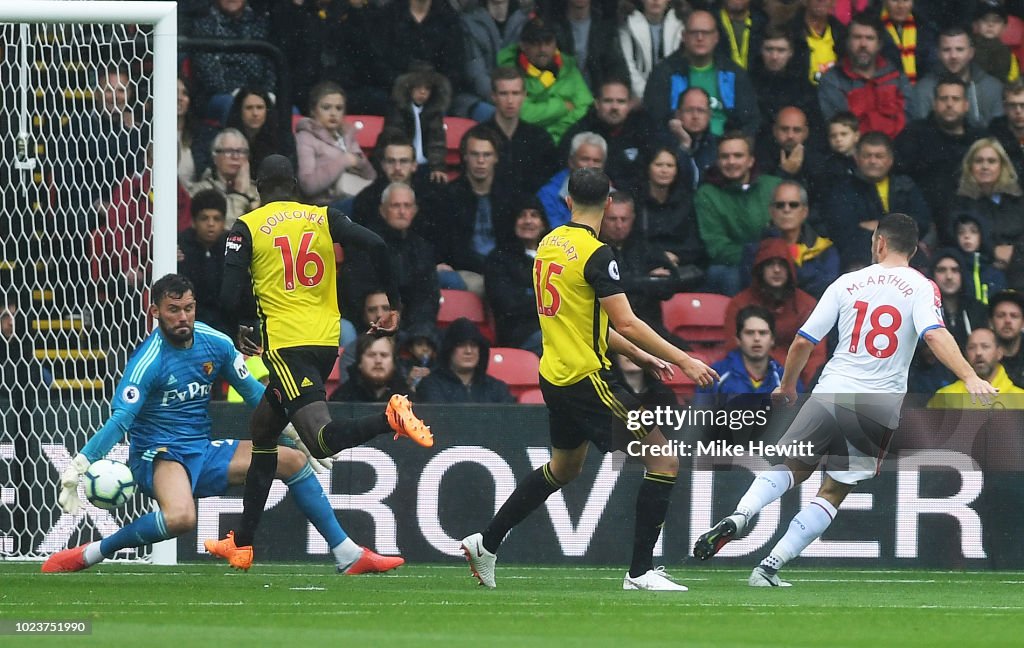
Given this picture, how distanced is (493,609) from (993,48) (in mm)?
9021

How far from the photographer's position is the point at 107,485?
857 centimetres

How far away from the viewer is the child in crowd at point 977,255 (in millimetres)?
13062

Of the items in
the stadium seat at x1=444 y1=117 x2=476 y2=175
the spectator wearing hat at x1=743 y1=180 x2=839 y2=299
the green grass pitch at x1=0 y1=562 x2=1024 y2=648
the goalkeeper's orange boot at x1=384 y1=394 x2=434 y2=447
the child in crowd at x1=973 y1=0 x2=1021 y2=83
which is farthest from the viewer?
the child in crowd at x1=973 y1=0 x2=1021 y2=83

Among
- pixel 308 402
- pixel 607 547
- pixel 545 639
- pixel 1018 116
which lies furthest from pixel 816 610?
pixel 1018 116

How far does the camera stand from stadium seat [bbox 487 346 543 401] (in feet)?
40.3

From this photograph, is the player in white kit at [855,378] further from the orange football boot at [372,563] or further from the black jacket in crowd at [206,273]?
the black jacket in crowd at [206,273]

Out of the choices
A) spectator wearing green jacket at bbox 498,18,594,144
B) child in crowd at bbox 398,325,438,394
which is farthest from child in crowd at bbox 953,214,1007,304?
child in crowd at bbox 398,325,438,394

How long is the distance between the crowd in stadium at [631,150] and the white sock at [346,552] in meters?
2.51

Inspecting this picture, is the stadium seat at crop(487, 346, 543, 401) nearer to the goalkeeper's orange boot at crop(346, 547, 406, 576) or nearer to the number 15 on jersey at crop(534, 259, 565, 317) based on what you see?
the goalkeeper's orange boot at crop(346, 547, 406, 576)

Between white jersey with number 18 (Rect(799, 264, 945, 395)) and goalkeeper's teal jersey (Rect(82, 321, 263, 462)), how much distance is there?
3.01m

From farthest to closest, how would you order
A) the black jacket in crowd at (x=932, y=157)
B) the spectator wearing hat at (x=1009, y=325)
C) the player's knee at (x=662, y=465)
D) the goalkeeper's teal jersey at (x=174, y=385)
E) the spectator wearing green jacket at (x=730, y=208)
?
the black jacket in crowd at (x=932, y=157), the spectator wearing green jacket at (x=730, y=208), the spectator wearing hat at (x=1009, y=325), the goalkeeper's teal jersey at (x=174, y=385), the player's knee at (x=662, y=465)

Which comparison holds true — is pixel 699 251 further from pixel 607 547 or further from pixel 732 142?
pixel 607 547

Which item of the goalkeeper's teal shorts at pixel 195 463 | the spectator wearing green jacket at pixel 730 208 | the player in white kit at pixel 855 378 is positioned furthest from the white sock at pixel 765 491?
the spectator wearing green jacket at pixel 730 208

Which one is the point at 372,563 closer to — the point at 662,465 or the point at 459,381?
the point at 662,465
